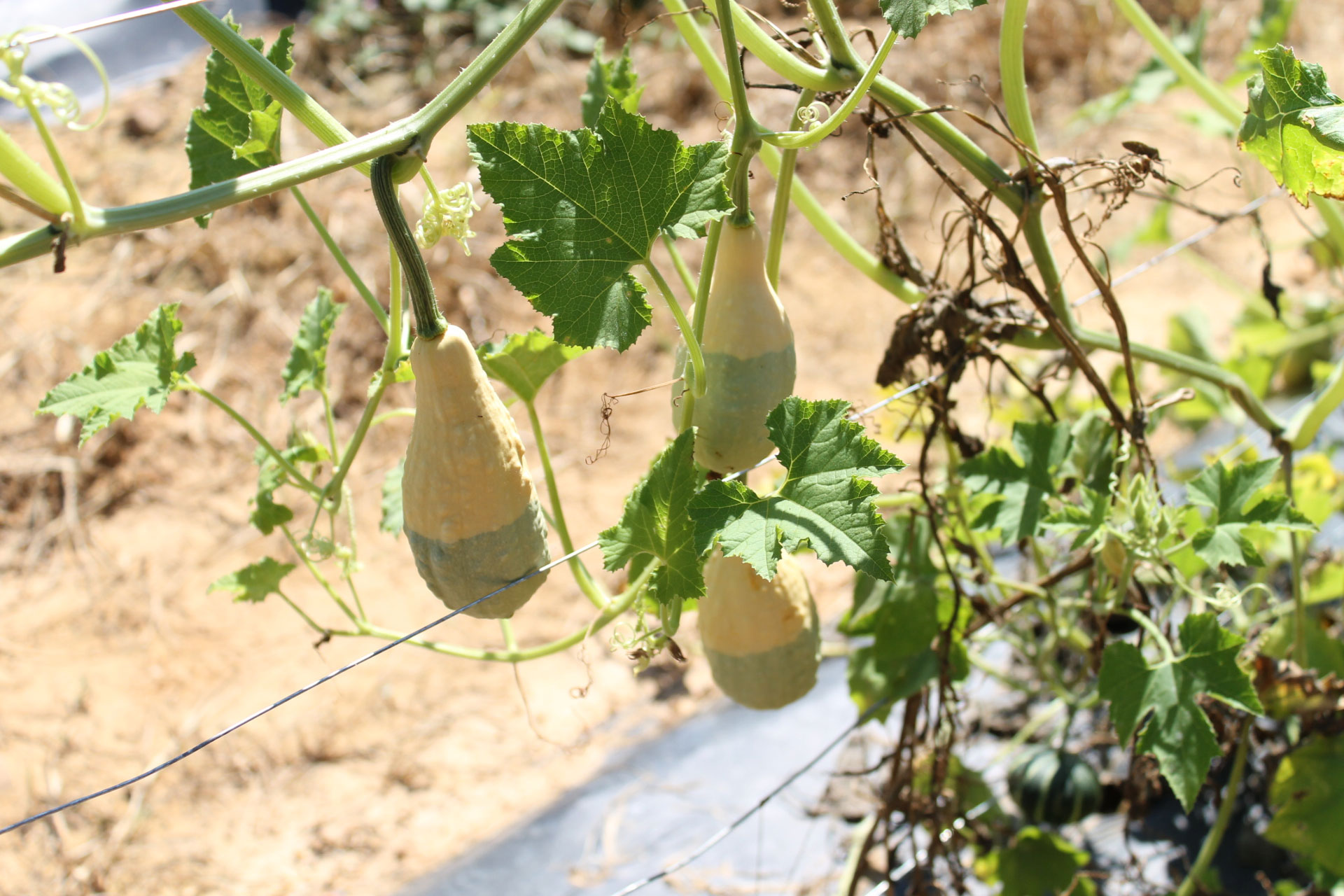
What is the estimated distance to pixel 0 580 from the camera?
2725mm

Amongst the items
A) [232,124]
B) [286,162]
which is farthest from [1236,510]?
[232,124]

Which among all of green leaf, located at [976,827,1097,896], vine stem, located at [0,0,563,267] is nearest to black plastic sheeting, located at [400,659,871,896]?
green leaf, located at [976,827,1097,896]

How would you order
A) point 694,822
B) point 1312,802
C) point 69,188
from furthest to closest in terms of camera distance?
point 694,822, point 1312,802, point 69,188

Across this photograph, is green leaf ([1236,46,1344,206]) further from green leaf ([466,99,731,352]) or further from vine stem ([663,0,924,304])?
green leaf ([466,99,731,352])

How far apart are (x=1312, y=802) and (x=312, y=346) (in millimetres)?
1455

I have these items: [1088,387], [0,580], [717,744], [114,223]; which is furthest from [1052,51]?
[114,223]

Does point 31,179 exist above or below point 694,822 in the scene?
above

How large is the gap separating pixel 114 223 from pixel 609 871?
1.44 meters

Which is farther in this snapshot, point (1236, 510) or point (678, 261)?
point (1236, 510)

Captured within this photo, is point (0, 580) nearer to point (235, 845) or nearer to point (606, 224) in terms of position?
point (235, 845)

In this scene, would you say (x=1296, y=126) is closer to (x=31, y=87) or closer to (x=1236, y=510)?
(x=1236, y=510)

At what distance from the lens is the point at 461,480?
84cm

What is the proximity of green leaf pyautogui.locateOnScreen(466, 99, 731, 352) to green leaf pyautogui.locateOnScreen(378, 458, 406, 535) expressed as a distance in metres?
0.43

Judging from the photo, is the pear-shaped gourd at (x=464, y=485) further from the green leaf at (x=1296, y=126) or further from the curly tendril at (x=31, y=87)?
the green leaf at (x=1296, y=126)
